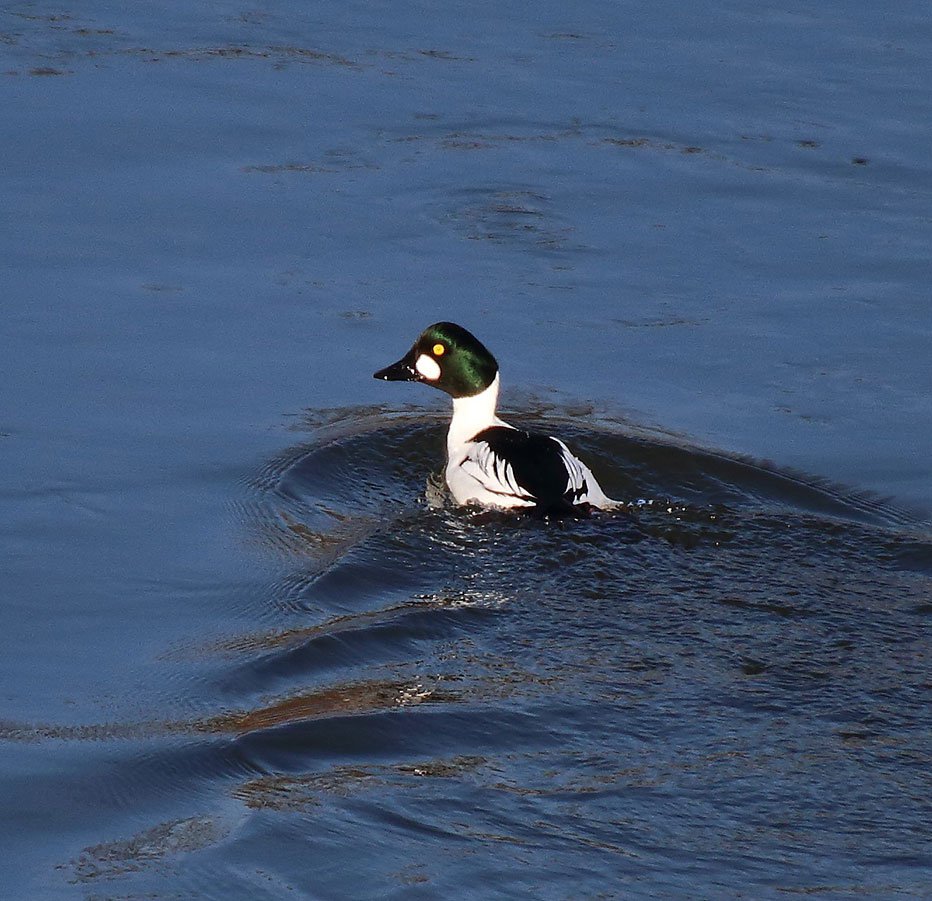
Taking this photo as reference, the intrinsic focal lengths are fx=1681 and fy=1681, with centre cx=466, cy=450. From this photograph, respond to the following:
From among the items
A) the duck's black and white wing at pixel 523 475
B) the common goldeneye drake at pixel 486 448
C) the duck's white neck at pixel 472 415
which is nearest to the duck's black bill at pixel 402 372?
the common goldeneye drake at pixel 486 448

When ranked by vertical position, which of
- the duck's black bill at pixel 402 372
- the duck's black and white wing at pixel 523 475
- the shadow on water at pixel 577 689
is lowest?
the shadow on water at pixel 577 689

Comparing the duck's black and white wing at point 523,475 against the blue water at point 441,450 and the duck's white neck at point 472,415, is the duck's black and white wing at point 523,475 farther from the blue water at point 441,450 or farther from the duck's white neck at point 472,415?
the duck's white neck at point 472,415

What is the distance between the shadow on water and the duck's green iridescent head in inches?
18.2

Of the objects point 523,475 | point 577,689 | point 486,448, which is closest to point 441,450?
point 486,448

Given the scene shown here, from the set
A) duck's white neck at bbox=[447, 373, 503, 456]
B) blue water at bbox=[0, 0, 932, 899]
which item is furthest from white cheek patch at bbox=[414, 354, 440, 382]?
blue water at bbox=[0, 0, 932, 899]

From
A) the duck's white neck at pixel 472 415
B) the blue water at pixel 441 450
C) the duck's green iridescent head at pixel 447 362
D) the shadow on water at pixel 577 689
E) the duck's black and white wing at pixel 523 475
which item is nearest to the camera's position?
the shadow on water at pixel 577 689

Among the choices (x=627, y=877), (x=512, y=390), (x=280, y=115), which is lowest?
(x=627, y=877)

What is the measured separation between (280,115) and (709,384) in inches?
192

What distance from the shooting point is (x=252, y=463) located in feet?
26.7

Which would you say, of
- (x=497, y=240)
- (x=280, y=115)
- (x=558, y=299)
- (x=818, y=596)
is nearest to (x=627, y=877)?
(x=818, y=596)

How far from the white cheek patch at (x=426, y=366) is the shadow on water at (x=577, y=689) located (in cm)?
51

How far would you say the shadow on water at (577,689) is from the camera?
4949 mm

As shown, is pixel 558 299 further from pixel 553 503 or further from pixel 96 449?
pixel 96 449

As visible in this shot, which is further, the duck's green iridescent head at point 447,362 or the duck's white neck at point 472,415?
the duck's white neck at point 472,415
